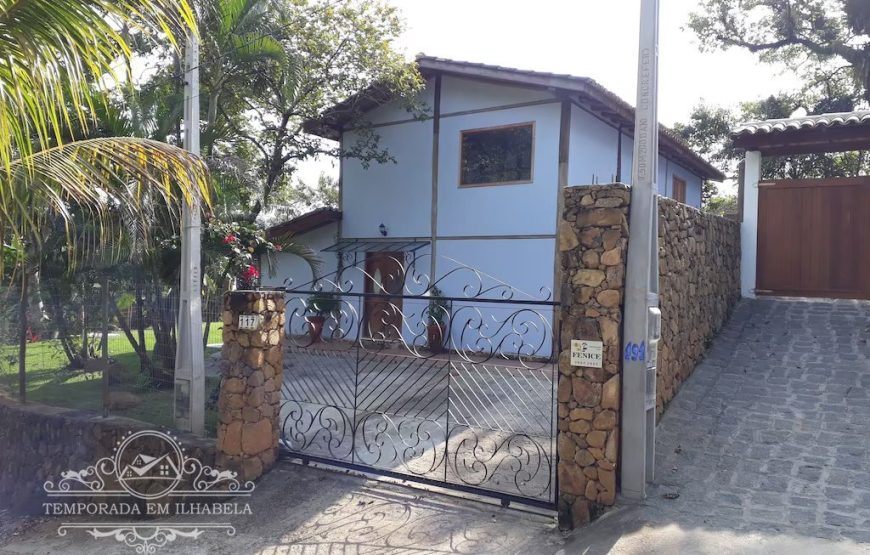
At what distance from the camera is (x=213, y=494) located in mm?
5469

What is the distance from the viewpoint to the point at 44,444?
7230 millimetres

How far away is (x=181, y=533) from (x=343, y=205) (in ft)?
30.9

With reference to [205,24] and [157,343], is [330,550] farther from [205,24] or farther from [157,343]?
[205,24]

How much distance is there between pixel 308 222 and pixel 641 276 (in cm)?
1019

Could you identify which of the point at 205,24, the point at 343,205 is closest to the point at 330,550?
the point at 205,24

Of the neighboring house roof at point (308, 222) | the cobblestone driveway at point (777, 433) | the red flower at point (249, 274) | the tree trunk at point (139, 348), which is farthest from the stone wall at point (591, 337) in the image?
the neighboring house roof at point (308, 222)

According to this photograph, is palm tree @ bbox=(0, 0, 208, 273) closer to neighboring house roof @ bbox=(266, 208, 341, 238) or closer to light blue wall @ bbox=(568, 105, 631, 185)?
light blue wall @ bbox=(568, 105, 631, 185)

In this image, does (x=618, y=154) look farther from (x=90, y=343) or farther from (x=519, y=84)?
(x=90, y=343)

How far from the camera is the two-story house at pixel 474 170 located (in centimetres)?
1065

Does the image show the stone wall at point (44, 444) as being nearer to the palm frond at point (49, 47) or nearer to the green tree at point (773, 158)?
the palm frond at point (49, 47)

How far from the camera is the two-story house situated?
34.9ft

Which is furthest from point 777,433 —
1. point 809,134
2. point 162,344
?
point 162,344

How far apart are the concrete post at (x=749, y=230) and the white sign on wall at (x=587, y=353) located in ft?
18.9

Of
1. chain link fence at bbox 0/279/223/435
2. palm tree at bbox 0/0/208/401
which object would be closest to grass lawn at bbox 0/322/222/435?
chain link fence at bbox 0/279/223/435
